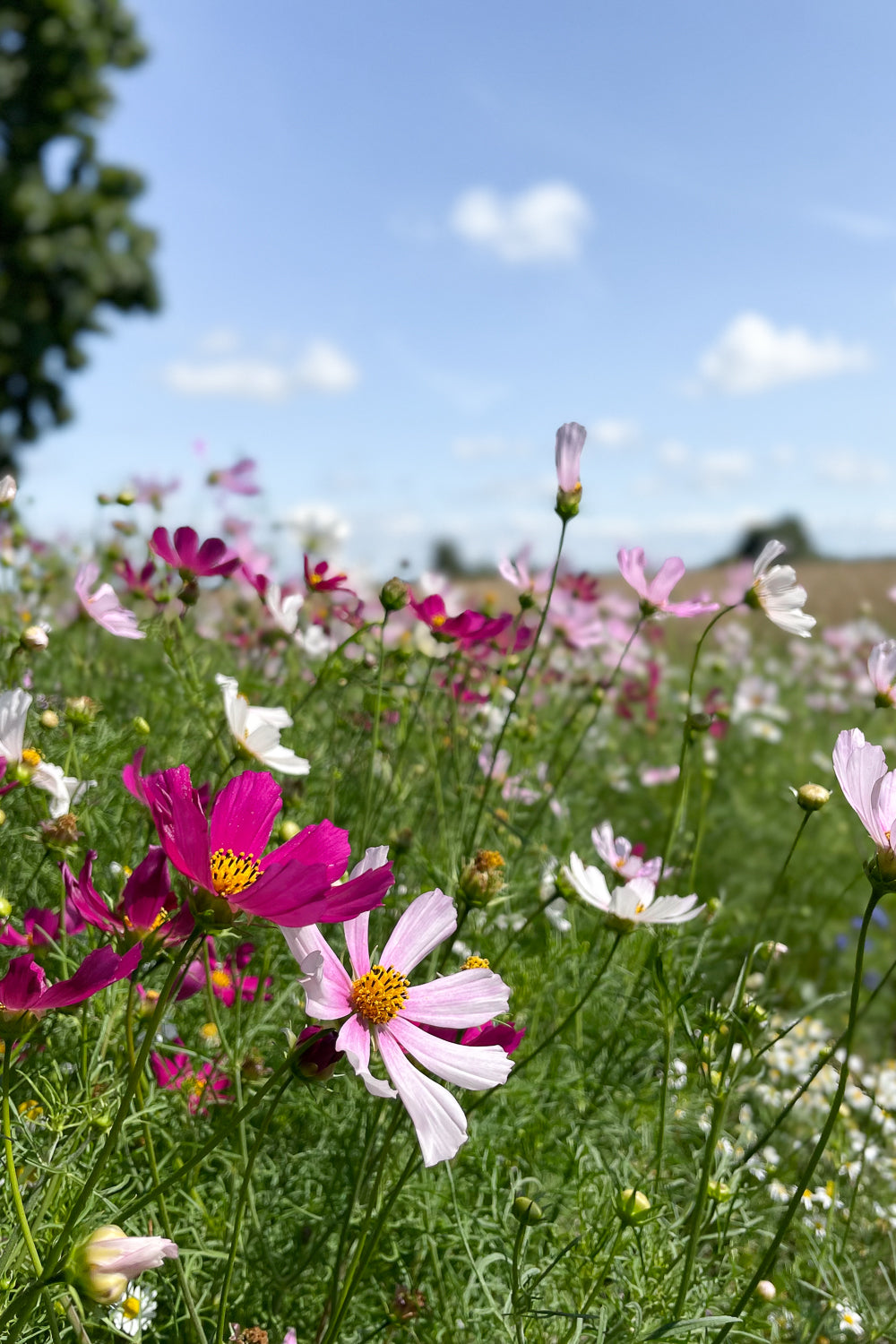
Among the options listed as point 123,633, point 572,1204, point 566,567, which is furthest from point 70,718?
point 566,567

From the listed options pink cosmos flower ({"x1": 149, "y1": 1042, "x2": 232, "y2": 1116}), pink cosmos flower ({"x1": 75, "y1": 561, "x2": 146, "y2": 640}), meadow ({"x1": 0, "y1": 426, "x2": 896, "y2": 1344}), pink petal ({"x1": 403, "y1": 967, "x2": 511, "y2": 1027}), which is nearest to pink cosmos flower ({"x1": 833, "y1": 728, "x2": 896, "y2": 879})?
meadow ({"x1": 0, "y1": 426, "x2": 896, "y2": 1344})

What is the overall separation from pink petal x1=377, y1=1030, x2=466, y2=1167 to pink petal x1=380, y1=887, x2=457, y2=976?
0.17ft

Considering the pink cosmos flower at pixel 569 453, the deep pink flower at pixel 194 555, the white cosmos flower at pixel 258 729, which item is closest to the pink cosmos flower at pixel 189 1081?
the white cosmos flower at pixel 258 729

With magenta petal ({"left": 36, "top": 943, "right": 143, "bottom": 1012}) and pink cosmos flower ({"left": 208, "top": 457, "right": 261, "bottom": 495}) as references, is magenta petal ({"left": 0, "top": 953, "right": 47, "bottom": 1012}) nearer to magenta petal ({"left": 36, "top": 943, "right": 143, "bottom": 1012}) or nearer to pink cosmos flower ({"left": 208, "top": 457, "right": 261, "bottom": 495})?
magenta petal ({"left": 36, "top": 943, "right": 143, "bottom": 1012})

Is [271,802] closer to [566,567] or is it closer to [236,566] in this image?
[236,566]

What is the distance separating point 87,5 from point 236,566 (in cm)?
1119

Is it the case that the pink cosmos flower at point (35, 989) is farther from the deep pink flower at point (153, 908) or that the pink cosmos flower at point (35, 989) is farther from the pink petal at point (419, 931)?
the pink petal at point (419, 931)

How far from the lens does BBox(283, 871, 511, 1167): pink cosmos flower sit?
593mm

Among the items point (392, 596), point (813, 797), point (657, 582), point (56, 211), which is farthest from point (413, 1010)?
point (56, 211)

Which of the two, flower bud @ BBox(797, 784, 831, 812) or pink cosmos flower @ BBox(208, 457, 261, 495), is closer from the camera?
flower bud @ BBox(797, 784, 831, 812)

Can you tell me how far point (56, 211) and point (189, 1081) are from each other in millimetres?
10545

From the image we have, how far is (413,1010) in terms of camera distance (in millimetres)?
681

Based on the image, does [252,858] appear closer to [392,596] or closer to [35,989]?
[35,989]

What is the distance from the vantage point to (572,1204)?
1.22 meters
